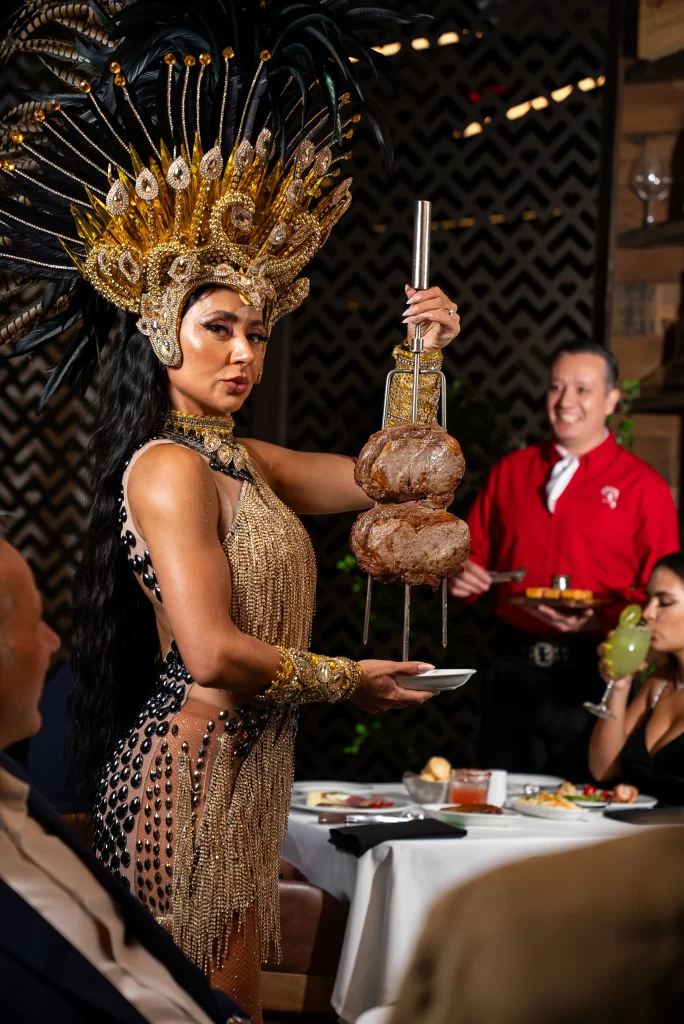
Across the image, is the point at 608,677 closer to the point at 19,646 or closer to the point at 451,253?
the point at 19,646

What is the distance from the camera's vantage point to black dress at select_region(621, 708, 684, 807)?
291 cm

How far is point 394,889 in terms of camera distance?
2.27 meters

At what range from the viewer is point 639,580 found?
3.89 meters

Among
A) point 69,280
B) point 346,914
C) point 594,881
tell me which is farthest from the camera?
point 346,914

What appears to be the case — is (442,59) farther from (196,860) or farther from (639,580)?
(196,860)

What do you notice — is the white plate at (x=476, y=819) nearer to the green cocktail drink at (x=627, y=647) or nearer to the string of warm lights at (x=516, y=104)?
the green cocktail drink at (x=627, y=647)

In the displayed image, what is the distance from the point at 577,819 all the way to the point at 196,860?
3.49 ft

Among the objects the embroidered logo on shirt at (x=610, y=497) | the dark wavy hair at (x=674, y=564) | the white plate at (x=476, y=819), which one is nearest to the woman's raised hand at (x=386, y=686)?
the white plate at (x=476, y=819)

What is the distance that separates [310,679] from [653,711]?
5.25 feet

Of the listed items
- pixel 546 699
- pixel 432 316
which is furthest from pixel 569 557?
pixel 432 316

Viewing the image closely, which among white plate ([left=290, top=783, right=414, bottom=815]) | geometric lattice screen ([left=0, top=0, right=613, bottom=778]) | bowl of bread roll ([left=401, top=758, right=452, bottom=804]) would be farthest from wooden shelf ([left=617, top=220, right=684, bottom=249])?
white plate ([left=290, top=783, right=414, bottom=815])

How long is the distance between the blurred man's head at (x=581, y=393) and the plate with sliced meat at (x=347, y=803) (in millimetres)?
1618

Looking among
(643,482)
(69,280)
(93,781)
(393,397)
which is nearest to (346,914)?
(93,781)

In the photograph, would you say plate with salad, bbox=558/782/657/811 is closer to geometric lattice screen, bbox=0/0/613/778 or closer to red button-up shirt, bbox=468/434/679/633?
red button-up shirt, bbox=468/434/679/633
